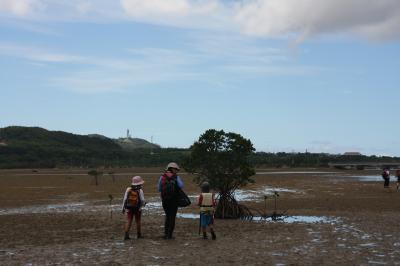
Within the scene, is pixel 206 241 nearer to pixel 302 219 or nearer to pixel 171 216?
pixel 171 216

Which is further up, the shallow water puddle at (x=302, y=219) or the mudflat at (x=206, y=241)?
the shallow water puddle at (x=302, y=219)

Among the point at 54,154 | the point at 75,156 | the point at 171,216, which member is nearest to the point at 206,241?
the point at 171,216

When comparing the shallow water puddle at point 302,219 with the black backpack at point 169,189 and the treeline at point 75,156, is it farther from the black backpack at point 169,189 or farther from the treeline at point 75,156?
the treeline at point 75,156

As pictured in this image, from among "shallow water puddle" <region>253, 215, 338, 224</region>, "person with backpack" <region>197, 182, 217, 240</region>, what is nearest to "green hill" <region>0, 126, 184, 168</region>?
"shallow water puddle" <region>253, 215, 338, 224</region>

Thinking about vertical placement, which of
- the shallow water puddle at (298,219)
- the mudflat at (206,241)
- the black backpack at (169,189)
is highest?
the black backpack at (169,189)

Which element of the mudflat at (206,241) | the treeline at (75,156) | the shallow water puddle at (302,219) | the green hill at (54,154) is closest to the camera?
the mudflat at (206,241)

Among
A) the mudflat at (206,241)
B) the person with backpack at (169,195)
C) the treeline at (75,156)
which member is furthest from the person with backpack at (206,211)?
the treeline at (75,156)

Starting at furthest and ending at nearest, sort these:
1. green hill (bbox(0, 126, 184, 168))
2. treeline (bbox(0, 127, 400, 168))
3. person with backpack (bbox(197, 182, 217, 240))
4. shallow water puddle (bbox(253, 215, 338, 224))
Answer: green hill (bbox(0, 126, 184, 168)) → treeline (bbox(0, 127, 400, 168)) → shallow water puddle (bbox(253, 215, 338, 224)) → person with backpack (bbox(197, 182, 217, 240))

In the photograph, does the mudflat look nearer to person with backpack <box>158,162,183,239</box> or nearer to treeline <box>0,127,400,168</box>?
person with backpack <box>158,162,183,239</box>

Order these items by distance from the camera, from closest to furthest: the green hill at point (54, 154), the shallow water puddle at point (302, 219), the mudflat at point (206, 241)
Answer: the mudflat at point (206, 241), the shallow water puddle at point (302, 219), the green hill at point (54, 154)

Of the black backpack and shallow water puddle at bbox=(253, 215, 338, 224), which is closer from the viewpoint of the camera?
the black backpack

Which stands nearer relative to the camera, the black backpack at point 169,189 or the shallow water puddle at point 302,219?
the black backpack at point 169,189

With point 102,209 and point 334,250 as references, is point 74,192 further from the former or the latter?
point 334,250

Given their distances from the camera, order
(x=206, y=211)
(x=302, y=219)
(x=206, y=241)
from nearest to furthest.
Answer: (x=206, y=241) → (x=206, y=211) → (x=302, y=219)
